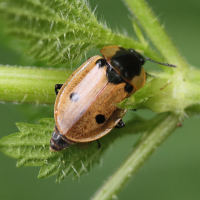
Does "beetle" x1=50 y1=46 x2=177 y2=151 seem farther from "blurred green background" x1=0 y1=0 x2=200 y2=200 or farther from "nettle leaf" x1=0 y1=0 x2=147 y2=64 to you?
"blurred green background" x1=0 y1=0 x2=200 y2=200

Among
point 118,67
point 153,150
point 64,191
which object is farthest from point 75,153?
point 64,191

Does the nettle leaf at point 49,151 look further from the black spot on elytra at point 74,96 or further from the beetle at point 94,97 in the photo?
the black spot on elytra at point 74,96

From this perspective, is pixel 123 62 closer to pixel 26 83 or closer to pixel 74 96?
pixel 74 96

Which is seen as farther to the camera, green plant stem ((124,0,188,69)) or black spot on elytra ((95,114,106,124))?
black spot on elytra ((95,114,106,124))

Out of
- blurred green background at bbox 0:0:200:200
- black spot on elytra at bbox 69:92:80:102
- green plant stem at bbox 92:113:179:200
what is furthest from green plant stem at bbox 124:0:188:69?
blurred green background at bbox 0:0:200:200

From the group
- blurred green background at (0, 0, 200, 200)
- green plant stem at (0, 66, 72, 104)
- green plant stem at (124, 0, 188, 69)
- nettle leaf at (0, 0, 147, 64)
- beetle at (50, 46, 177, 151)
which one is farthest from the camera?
blurred green background at (0, 0, 200, 200)

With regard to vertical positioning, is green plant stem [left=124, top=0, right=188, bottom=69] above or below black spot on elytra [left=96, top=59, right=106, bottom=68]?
above
